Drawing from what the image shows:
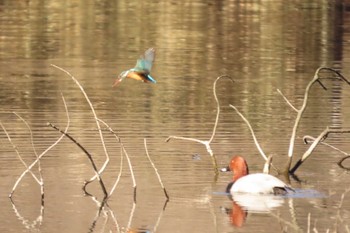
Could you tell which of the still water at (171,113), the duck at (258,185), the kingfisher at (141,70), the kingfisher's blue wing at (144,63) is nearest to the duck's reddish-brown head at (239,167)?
the duck at (258,185)

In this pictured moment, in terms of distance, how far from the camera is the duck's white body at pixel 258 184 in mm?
13148

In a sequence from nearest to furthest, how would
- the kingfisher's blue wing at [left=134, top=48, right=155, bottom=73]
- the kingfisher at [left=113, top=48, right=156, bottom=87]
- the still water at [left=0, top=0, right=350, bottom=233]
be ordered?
the still water at [left=0, top=0, right=350, bottom=233] → the kingfisher at [left=113, top=48, right=156, bottom=87] → the kingfisher's blue wing at [left=134, top=48, right=155, bottom=73]

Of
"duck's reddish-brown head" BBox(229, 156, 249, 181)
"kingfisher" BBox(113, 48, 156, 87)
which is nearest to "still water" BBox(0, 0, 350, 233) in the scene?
"duck's reddish-brown head" BBox(229, 156, 249, 181)

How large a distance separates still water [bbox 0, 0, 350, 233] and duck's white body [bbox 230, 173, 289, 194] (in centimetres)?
9

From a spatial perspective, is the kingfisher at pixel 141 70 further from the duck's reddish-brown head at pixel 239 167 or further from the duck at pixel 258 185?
the duck at pixel 258 185

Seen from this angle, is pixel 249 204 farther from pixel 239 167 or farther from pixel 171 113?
pixel 171 113

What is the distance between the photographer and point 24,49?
→ 29.6 metres

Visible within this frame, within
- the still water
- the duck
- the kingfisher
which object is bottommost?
the still water

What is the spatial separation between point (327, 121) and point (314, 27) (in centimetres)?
1868

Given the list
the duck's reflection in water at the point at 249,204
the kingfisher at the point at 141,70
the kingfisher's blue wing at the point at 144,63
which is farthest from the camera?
the kingfisher's blue wing at the point at 144,63

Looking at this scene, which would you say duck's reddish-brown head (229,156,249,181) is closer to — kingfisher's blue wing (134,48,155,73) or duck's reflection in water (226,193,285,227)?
duck's reflection in water (226,193,285,227)

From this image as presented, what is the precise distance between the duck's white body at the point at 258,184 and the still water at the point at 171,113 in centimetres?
9

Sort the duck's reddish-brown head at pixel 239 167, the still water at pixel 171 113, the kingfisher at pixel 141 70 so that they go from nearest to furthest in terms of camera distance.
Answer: the still water at pixel 171 113 < the duck's reddish-brown head at pixel 239 167 < the kingfisher at pixel 141 70

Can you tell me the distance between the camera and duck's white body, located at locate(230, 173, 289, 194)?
13148 mm
